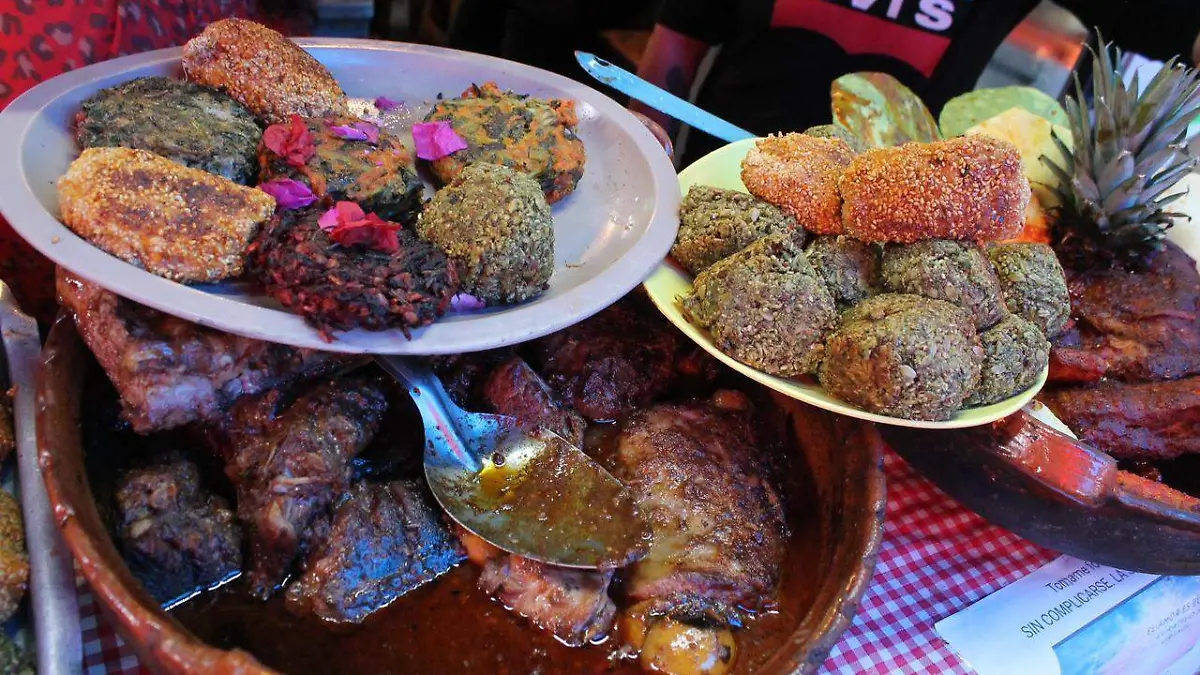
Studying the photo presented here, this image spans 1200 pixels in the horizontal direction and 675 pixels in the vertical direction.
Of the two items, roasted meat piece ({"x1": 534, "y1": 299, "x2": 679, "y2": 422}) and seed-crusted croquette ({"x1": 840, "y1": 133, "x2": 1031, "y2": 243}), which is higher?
seed-crusted croquette ({"x1": 840, "y1": 133, "x2": 1031, "y2": 243})

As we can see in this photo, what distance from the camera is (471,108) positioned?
203 centimetres

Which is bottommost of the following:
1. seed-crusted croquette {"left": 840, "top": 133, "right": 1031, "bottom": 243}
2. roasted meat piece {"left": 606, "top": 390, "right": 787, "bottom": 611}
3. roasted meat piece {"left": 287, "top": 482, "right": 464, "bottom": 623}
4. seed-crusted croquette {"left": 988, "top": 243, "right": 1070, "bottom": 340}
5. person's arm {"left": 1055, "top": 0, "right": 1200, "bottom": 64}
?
roasted meat piece {"left": 287, "top": 482, "right": 464, "bottom": 623}

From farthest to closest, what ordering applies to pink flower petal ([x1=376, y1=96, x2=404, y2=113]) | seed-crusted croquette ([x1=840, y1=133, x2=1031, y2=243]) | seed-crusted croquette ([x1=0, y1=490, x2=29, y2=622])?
pink flower petal ([x1=376, y1=96, x2=404, y2=113])
seed-crusted croquette ([x1=840, y1=133, x2=1031, y2=243])
seed-crusted croquette ([x1=0, y1=490, x2=29, y2=622])

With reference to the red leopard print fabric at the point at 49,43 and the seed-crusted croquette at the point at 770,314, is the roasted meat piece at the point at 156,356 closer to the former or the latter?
the red leopard print fabric at the point at 49,43

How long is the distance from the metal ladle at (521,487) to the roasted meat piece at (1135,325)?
1292 mm

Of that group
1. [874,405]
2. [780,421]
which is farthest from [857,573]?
[780,421]

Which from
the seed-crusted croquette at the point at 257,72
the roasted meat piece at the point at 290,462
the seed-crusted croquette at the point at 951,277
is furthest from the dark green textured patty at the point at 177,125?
the seed-crusted croquette at the point at 951,277

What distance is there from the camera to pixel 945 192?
1716mm

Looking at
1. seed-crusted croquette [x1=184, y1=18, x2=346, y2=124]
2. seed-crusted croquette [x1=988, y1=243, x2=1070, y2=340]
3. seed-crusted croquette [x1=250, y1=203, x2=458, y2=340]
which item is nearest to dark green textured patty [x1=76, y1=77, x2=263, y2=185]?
seed-crusted croquette [x1=184, y1=18, x2=346, y2=124]

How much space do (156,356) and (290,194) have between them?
1.44 feet

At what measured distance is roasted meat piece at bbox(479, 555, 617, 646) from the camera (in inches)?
59.1

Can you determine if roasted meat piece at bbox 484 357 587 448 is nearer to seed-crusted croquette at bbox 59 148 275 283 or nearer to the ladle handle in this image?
the ladle handle

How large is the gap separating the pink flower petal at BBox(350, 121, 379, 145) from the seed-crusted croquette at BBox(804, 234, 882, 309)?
1098mm

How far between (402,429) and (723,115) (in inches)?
95.0
